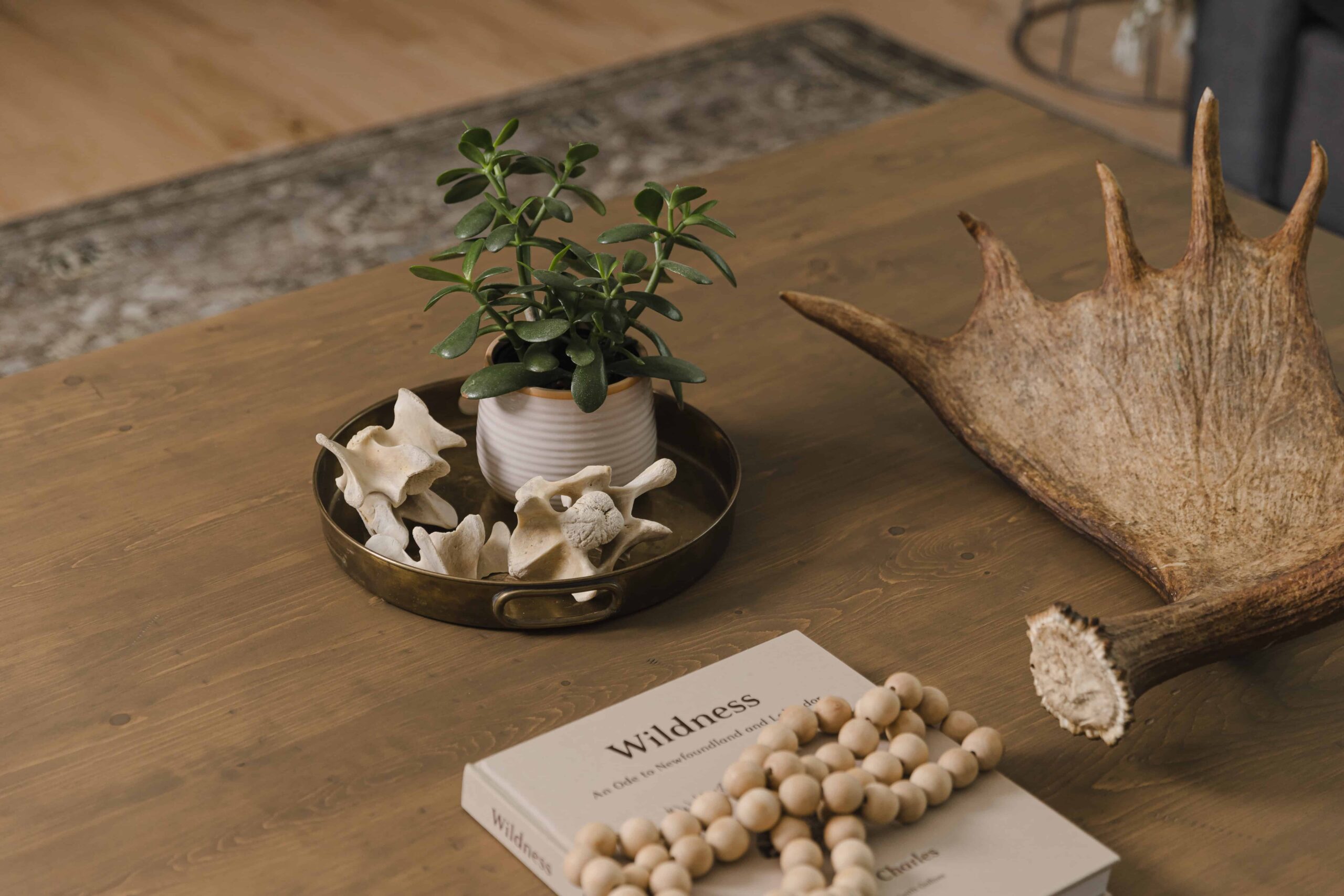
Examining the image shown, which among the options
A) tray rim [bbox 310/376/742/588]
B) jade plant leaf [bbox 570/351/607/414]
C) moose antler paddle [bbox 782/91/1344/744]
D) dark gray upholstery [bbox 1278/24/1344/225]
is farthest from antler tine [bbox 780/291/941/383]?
dark gray upholstery [bbox 1278/24/1344/225]

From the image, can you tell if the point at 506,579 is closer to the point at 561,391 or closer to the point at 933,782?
the point at 561,391

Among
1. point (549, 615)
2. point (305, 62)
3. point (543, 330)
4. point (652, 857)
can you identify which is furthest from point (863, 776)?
point (305, 62)

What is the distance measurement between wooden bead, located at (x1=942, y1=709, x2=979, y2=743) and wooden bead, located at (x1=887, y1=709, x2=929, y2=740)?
0.05 ft

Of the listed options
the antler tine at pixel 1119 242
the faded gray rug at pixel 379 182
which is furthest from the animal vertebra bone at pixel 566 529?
the faded gray rug at pixel 379 182

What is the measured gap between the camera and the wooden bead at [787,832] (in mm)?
684

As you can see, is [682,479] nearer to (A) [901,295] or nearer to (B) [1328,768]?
(A) [901,295]

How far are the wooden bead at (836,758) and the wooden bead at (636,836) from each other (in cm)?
10

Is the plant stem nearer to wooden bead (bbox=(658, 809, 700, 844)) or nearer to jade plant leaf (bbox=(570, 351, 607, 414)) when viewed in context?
jade plant leaf (bbox=(570, 351, 607, 414))

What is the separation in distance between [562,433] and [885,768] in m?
0.31

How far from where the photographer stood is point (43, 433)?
107 centimetres

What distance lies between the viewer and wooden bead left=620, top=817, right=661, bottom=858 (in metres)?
0.68

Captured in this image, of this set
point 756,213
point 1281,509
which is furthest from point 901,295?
point 1281,509

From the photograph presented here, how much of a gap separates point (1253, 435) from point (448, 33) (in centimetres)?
260

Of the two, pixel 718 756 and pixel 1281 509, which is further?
pixel 1281 509
